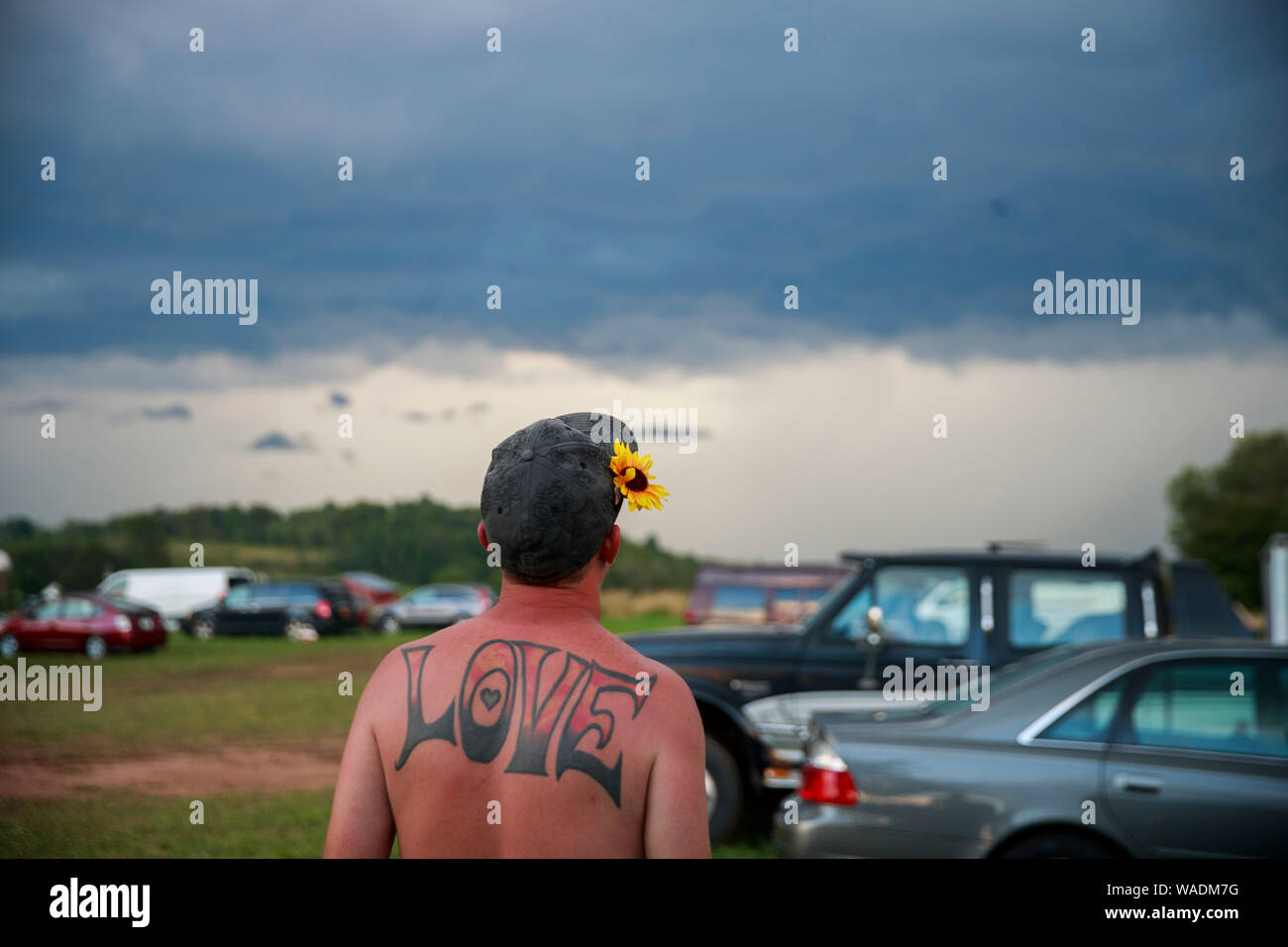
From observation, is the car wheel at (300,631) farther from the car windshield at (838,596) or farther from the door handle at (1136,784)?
the door handle at (1136,784)

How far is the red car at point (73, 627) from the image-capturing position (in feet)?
79.6

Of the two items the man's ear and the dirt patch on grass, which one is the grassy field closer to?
the dirt patch on grass

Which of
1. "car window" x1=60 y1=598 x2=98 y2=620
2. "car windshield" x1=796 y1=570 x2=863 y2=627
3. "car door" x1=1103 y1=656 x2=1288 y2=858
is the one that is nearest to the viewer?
→ "car door" x1=1103 y1=656 x2=1288 y2=858

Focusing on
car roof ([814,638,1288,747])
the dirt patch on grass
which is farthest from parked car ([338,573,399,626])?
car roof ([814,638,1288,747])

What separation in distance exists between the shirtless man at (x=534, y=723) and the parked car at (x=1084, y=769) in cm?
331

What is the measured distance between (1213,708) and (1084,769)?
0.75m

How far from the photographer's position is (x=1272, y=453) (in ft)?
264

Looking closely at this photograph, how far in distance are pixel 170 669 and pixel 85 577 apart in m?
18.7

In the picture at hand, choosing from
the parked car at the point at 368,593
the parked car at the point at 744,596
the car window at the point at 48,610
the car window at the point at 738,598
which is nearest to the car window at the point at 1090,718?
the parked car at the point at 744,596

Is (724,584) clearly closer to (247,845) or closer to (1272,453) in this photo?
(247,845)

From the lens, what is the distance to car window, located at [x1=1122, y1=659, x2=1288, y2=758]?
4.95m

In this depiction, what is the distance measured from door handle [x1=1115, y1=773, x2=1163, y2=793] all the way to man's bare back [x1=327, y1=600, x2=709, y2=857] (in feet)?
11.4
